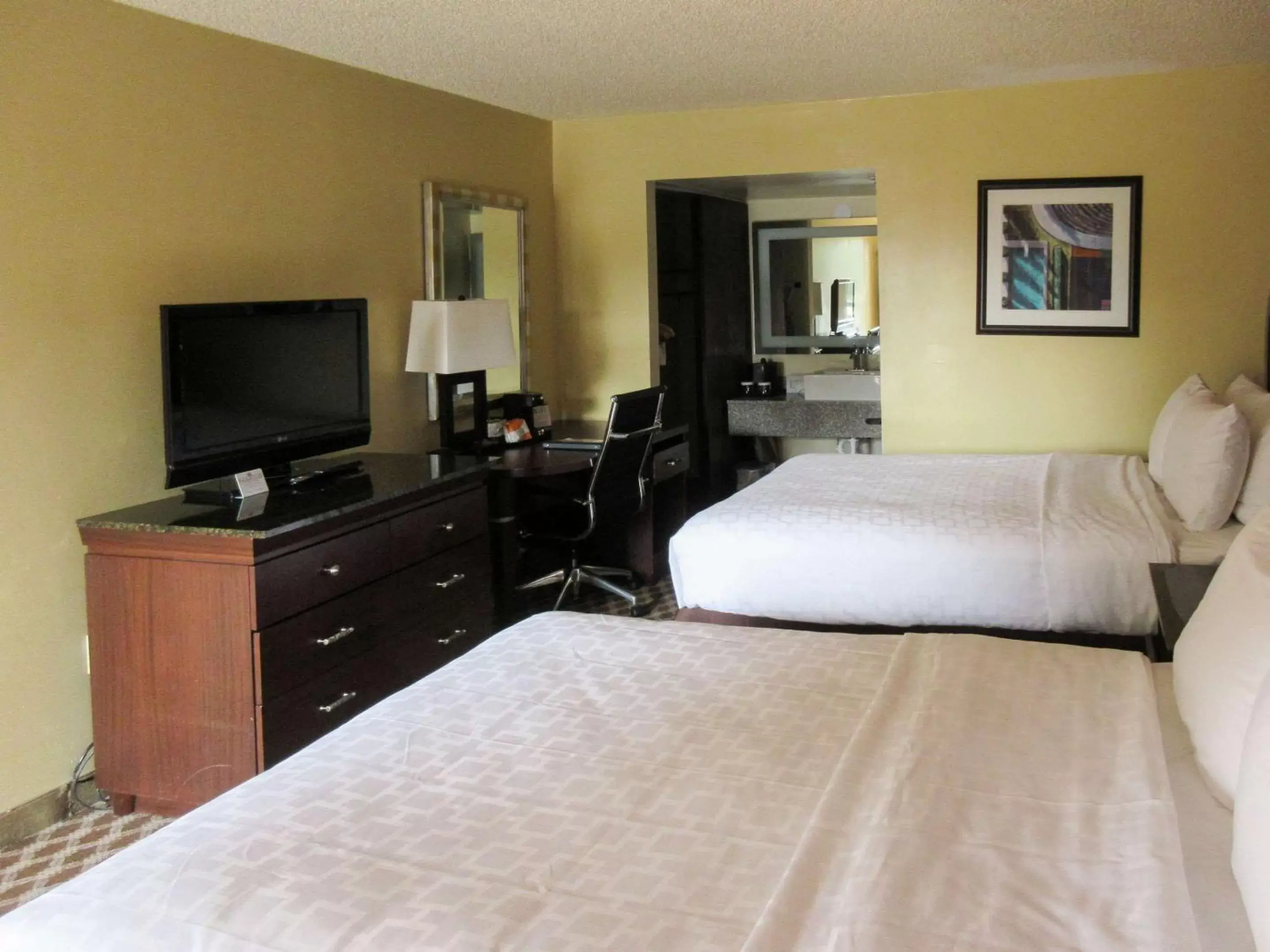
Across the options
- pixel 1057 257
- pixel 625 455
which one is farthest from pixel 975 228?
pixel 625 455

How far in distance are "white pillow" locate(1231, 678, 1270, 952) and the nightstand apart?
1055 millimetres

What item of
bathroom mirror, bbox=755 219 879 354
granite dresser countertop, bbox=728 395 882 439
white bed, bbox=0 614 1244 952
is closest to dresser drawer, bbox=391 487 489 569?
white bed, bbox=0 614 1244 952

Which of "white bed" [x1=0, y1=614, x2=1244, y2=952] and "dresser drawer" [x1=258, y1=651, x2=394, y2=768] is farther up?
"white bed" [x1=0, y1=614, x2=1244, y2=952]

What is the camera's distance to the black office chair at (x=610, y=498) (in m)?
4.54

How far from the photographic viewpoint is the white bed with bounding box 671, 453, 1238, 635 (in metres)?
3.17

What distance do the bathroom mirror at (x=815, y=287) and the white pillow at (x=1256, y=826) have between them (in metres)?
5.44

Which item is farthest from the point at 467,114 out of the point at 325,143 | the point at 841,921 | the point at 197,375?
the point at 841,921

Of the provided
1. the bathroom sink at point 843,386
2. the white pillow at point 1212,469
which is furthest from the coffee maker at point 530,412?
the white pillow at point 1212,469

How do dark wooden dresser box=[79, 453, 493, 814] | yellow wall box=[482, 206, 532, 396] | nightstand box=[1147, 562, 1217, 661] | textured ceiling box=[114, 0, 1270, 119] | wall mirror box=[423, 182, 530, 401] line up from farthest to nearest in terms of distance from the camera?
yellow wall box=[482, 206, 532, 396]
wall mirror box=[423, 182, 530, 401]
textured ceiling box=[114, 0, 1270, 119]
dark wooden dresser box=[79, 453, 493, 814]
nightstand box=[1147, 562, 1217, 661]

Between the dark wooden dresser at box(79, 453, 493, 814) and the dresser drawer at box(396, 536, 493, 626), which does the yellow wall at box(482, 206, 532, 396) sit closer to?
the dresser drawer at box(396, 536, 493, 626)

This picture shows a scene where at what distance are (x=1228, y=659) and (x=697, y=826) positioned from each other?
0.81 meters

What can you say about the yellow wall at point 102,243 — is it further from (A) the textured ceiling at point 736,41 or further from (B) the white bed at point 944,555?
(B) the white bed at point 944,555

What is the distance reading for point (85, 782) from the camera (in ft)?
10.5

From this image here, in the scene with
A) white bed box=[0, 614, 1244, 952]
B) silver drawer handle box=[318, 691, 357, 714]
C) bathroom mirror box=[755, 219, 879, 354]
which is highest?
bathroom mirror box=[755, 219, 879, 354]
